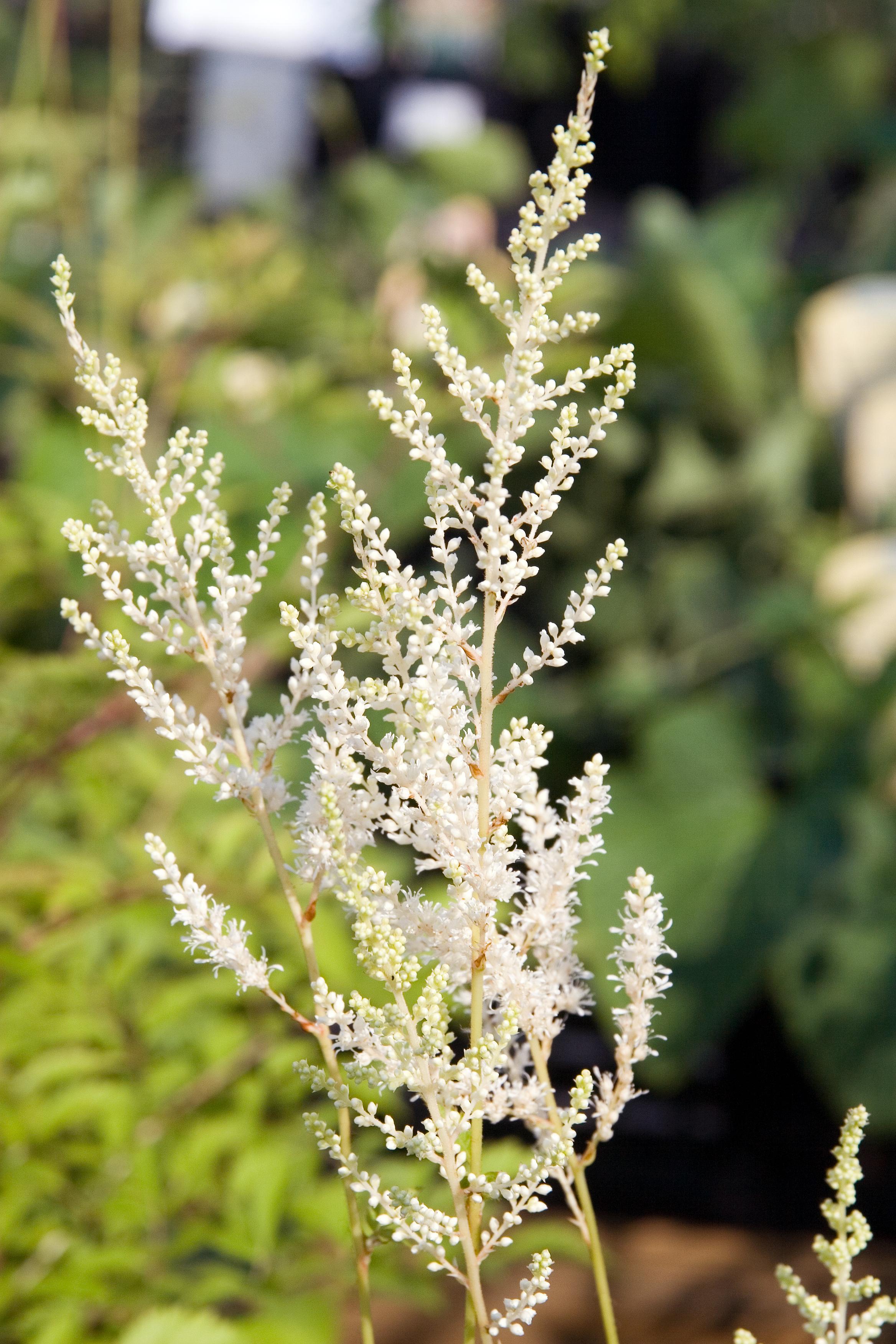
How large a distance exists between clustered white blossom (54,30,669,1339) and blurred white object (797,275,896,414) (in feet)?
8.37

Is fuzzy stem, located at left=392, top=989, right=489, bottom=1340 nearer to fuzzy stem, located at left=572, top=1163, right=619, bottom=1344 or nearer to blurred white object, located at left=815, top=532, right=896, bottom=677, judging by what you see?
fuzzy stem, located at left=572, top=1163, right=619, bottom=1344

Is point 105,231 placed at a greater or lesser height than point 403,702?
greater

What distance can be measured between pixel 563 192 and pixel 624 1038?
250 mm

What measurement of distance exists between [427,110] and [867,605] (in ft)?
14.6

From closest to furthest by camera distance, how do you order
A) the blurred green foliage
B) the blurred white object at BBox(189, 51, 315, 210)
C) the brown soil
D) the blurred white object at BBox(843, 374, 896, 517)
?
the blurred green foliage < the brown soil < the blurred white object at BBox(843, 374, 896, 517) < the blurred white object at BBox(189, 51, 315, 210)

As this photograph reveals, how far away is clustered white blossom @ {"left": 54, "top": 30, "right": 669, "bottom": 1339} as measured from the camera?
360mm

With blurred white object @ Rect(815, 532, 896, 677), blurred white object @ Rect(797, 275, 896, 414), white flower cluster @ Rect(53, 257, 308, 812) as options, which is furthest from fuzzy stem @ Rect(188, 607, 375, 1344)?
blurred white object @ Rect(797, 275, 896, 414)

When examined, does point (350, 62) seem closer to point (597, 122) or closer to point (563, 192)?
point (597, 122)

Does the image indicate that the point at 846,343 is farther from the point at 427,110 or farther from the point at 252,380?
the point at 427,110

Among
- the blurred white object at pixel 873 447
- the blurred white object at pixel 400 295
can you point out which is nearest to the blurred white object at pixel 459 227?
the blurred white object at pixel 400 295

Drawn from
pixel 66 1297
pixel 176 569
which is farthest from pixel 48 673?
pixel 176 569

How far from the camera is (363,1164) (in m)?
0.90

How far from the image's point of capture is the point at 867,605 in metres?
2.12

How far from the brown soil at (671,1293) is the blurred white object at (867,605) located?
0.91 meters
